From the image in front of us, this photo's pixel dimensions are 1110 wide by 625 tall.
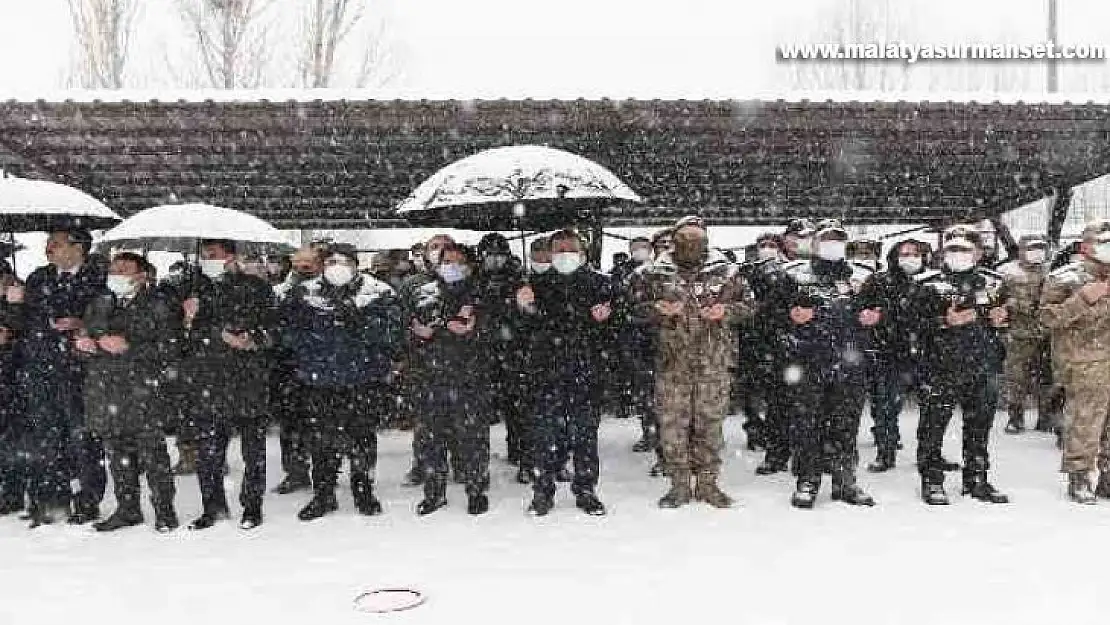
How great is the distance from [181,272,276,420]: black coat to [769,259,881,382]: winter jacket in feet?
11.7

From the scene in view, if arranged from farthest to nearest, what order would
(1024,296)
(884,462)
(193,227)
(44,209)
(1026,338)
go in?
(1026,338) → (1024,296) → (884,462) → (44,209) → (193,227)

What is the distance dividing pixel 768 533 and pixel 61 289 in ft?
15.8

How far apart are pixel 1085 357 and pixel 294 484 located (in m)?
5.78

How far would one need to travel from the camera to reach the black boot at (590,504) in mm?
6016

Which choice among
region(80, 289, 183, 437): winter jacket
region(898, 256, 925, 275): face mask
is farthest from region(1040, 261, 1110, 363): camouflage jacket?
region(80, 289, 183, 437): winter jacket

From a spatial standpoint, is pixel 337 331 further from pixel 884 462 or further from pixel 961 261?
pixel 884 462

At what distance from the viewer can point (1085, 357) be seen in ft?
20.0

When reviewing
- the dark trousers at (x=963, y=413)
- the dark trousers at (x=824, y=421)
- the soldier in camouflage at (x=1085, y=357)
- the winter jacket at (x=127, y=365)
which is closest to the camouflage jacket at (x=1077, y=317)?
the soldier in camouflage at (x=1085, y=357)

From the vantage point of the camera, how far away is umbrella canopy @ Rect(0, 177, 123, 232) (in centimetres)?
550

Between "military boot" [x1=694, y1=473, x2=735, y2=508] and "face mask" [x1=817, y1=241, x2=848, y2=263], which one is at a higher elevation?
"face mask" [x1=817, y1=241, x2=848, y2=263]

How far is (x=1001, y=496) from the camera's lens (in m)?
6.10

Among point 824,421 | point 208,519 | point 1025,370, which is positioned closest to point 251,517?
point 208,519

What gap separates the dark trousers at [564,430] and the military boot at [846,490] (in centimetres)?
169

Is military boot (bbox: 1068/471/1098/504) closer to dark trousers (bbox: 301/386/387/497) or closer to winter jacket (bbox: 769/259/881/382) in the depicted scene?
winter jacket (bbox: 769/259/881/382)
